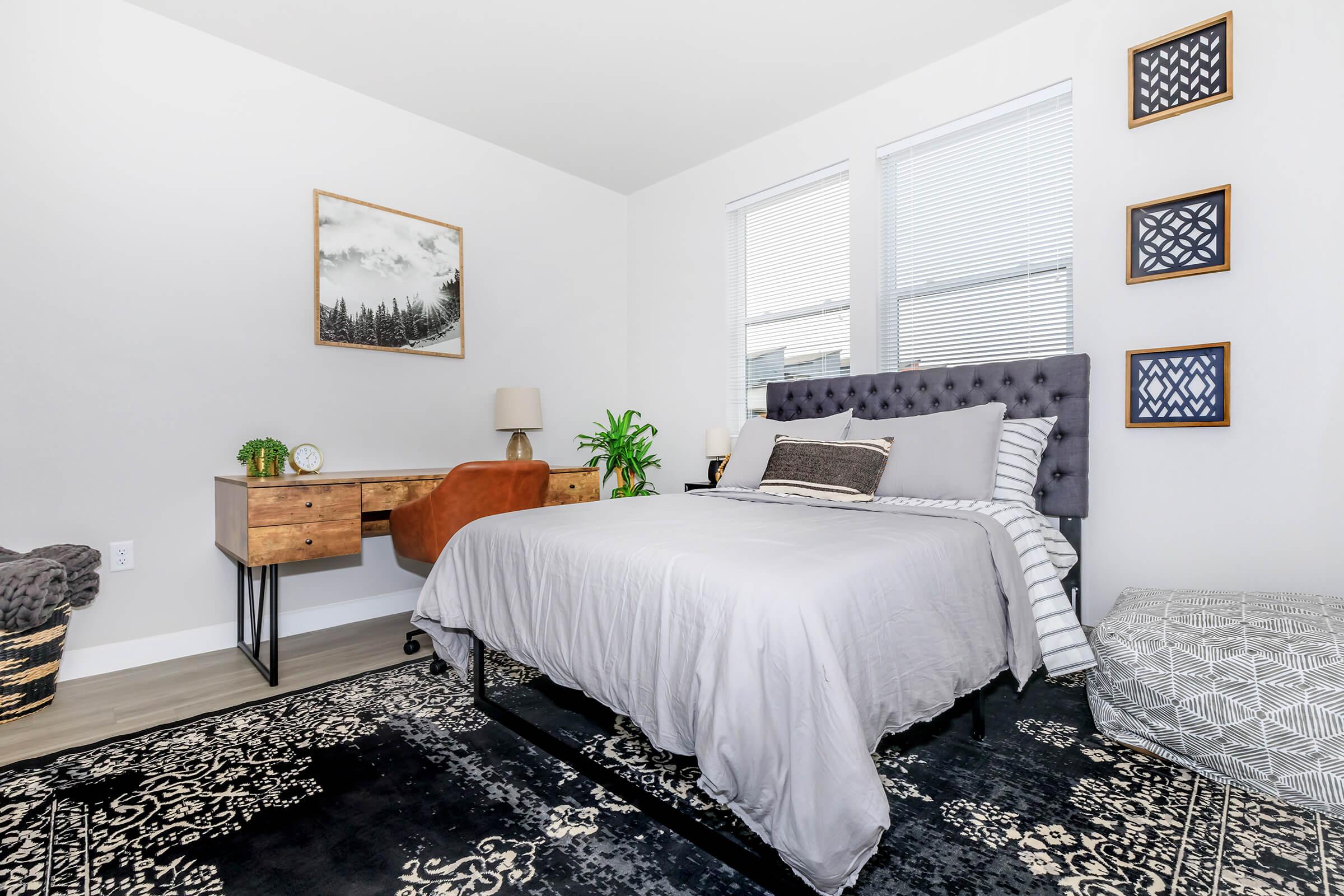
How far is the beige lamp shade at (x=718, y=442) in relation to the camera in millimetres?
3973

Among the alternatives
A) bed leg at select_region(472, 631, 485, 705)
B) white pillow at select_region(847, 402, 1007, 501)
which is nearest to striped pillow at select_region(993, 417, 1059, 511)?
white pillow at select_region(847, 402, 1007, 501)

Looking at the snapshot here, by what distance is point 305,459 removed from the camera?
3.16m

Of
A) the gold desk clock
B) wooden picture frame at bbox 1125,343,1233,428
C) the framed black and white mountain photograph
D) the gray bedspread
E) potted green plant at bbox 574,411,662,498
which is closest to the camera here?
the gray bedspread

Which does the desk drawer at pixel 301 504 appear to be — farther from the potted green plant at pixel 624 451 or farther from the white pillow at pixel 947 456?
the white pillow at pixel 947 456

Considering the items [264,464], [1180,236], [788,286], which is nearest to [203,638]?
[264,464]

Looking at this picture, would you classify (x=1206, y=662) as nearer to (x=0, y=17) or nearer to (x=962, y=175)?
(x=962, y=175)

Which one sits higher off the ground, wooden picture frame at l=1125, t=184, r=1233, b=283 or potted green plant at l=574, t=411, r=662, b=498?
wooden picture frame at l=1125, t=184, r=1233, b=283

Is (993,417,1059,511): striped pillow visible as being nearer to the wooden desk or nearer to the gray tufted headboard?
the gray tufted headboard

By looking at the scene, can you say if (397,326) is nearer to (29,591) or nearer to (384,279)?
(384,279)

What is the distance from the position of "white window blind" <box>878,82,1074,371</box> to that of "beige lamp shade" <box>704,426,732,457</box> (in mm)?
1039

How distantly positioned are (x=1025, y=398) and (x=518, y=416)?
2.73 meters

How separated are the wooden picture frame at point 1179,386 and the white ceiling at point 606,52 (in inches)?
64.6

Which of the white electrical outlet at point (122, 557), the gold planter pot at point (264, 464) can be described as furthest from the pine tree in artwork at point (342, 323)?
the white electrical outlet at point (122, 557)

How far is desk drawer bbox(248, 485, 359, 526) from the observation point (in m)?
2.53
